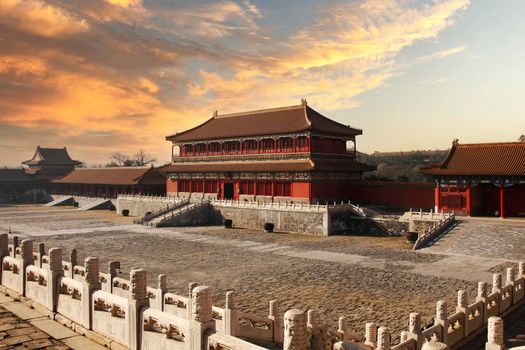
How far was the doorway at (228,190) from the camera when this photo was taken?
48656 millimetres

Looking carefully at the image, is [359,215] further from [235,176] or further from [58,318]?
[58,318]

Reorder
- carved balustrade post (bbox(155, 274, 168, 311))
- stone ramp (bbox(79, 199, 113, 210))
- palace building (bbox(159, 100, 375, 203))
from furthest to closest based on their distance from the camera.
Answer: stone ramp (bbox(79, 199, 113, 210)) < palace building (bbox(159, 100, 375, 203)) < carved balustrade post (bbox(155, 274, 168, 311))

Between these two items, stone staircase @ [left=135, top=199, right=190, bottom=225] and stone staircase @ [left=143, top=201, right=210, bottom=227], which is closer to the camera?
stone staircase @ [left=143, top=201, right=210, bottom=227]

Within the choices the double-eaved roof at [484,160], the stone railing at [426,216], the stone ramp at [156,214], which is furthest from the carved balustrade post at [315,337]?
Result: the stone ramp at [156,214]

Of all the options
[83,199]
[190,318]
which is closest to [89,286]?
[190,318]

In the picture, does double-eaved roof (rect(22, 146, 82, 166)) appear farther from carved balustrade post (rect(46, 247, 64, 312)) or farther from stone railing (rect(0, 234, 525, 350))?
carved balustrade post (rect(46, 247, 64, 312))

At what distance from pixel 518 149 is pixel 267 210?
69.9 ft

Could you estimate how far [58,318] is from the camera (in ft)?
42.9

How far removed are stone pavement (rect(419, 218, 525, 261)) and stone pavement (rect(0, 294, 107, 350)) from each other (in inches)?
877

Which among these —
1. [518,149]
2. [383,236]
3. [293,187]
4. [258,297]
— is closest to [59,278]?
[258,297]

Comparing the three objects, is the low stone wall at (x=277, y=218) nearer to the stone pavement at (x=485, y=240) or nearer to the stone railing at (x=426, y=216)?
the stone railing at (x=426, y=216)

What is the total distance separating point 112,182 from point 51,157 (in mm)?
34075

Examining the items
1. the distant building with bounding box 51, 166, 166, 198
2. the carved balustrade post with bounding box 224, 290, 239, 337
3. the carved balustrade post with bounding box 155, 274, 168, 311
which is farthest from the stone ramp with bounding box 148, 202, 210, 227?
the carved balustrade post with bounding box 224, 290, 239, 337

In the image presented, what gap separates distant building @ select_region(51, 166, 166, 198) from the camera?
194 ft
